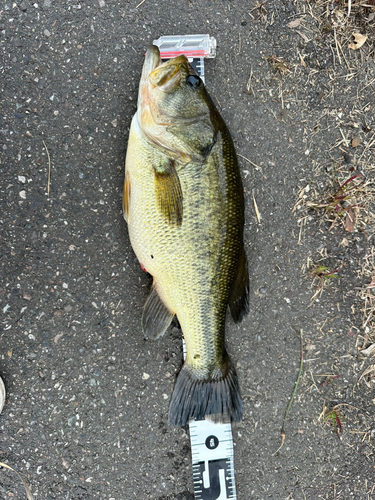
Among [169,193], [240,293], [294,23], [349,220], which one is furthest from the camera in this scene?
[349,220]

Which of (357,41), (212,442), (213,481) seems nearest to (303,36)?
(357,41)

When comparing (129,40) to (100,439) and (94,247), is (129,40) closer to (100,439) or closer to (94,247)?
(94,247)

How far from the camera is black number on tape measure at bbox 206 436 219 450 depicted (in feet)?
7.95

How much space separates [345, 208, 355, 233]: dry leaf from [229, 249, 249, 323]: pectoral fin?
1.04 metres

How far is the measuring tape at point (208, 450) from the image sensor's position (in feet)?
7.79

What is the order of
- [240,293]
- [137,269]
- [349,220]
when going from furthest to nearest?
[349,220], [137,269], [240,293]

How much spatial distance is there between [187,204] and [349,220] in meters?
1.48

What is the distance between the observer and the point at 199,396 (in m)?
2.22

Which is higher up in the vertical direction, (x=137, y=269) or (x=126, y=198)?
(x=126, y=198)

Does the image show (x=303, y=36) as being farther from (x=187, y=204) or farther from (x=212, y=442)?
(x=212, y=442)

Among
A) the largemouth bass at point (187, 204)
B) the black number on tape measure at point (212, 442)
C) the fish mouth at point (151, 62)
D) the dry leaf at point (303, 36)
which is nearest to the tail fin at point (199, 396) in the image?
the largemouth bass at point (187, 204)

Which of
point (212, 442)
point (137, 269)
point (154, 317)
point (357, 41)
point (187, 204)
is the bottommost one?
point (212, 442)

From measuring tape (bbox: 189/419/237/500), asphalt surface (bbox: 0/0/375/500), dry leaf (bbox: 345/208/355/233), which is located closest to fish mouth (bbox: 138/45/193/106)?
asphalt surface (bbox: 0/0/375/500)

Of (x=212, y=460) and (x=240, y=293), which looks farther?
(x=212, y=460)
